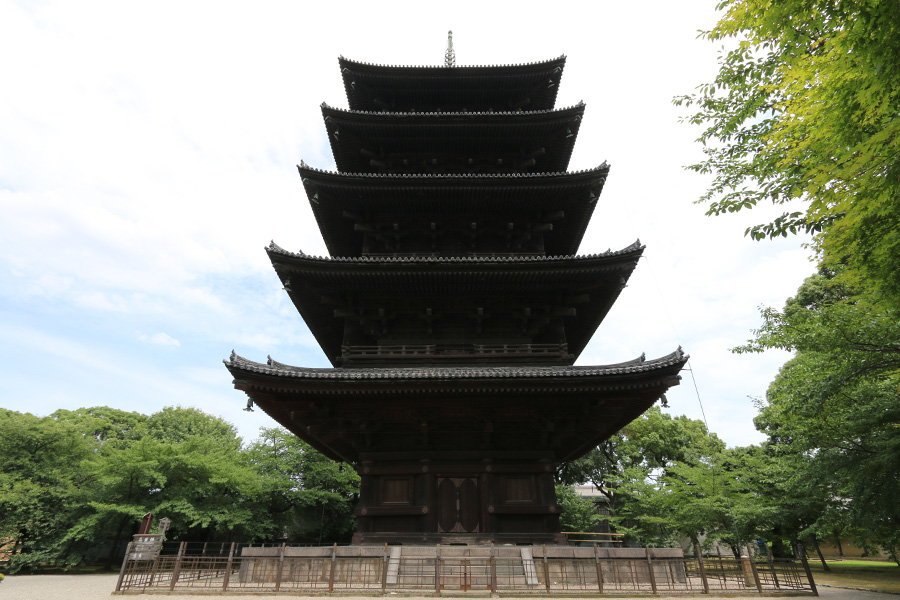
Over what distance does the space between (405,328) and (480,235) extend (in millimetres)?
4781

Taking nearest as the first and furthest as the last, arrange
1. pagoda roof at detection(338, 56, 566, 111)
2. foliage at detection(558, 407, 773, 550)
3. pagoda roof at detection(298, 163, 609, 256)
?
pagoda roof at detection(298, 163, 609, 256), pagoda roof at detection(338, 56, 566, 111), foliage at detection(558, 407, 773, 550)

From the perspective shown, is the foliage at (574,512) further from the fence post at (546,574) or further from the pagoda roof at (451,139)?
the pagoda roof at (451,139)

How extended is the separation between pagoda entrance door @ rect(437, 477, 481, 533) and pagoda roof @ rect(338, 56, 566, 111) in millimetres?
15954

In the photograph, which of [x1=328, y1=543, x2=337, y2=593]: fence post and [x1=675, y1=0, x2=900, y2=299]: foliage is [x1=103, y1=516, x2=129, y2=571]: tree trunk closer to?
[x1=328, y1=543, x2=337, y2=593]: fence post

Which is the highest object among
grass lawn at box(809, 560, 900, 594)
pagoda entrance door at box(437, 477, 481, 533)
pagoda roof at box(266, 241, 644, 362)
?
pagoda roof at box(266, 241, 644, 362)

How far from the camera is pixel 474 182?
15.5 m

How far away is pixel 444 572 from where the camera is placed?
10078 millimetres

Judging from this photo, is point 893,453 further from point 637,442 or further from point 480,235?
point 637,442

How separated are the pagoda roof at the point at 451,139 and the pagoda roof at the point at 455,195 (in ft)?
9.12

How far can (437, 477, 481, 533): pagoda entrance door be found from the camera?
40.0 feet

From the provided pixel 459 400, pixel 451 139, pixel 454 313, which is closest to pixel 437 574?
pixel 459 400

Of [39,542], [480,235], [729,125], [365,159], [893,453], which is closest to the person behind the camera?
[729,125]

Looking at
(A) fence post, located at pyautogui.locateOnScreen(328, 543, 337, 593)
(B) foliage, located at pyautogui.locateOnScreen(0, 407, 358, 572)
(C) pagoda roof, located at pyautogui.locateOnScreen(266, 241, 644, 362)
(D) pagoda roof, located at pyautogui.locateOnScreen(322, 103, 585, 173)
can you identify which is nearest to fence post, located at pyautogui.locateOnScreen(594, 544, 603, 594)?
(A) fence post, located at pyautogui.locateOnScreen(328, 543, 337, 593)

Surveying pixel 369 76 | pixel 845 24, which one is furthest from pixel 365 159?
pixel 845 24
